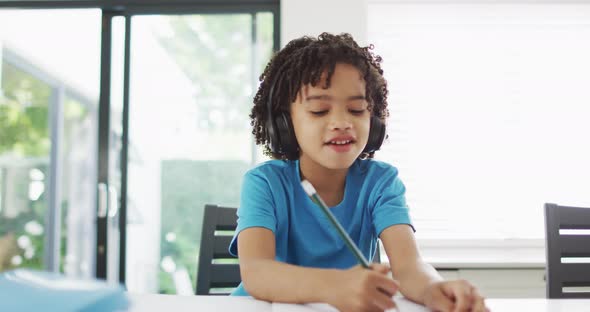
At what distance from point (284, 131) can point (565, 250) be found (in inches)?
33.3

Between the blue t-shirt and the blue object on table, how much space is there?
355mm

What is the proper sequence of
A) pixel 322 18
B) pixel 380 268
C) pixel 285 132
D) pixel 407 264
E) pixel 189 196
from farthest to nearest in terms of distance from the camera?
pixel 189 196 → pixel 322 18 → pixel 285 132 → pixel 407 264 → pixel 380 268

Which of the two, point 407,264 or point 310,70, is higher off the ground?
point 310,70

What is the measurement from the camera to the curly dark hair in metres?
0.99

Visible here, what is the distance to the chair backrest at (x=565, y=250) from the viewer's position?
128cm

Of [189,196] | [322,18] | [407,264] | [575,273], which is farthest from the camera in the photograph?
[189,196]

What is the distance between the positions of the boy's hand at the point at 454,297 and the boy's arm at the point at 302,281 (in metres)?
0.10

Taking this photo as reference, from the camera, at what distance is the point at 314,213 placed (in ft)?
3.41

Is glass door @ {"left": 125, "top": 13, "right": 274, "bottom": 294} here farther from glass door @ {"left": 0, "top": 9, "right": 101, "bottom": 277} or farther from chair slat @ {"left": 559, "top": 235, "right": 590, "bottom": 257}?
chair slat @ {"left": 559, "top": 235, "right": 590, "bottom": 257}

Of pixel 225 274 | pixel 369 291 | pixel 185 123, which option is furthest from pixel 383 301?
pixel 185 123

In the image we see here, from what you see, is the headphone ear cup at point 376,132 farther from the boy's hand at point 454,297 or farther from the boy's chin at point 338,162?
the boy's hand at point 454,297

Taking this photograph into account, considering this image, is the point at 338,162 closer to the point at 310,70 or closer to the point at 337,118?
the point at 337,118

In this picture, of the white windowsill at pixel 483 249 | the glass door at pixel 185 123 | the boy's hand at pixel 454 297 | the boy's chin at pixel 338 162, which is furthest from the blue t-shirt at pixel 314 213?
the glass door at pixel 185 123

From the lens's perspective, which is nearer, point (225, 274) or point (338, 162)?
point (338, 162)
